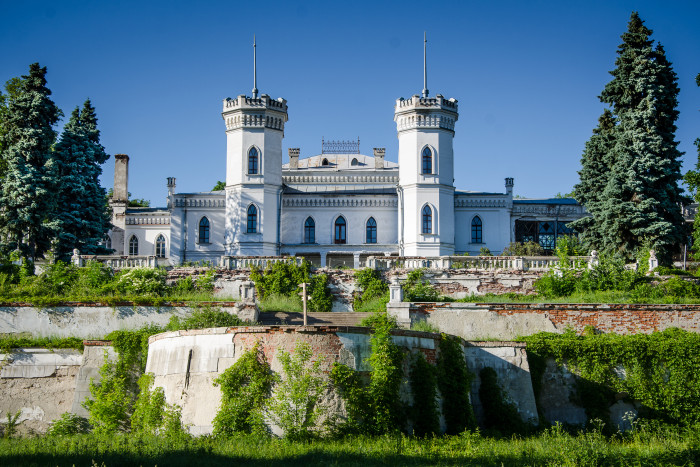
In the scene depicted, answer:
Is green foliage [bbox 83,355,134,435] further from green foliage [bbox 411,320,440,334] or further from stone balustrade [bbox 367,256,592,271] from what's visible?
stone balustrade [bbox 367,256,592,271]

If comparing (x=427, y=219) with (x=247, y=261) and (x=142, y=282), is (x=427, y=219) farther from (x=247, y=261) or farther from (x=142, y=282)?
(x=142, y=282)

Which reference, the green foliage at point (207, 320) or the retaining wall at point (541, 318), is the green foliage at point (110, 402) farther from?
the retaining wall at point (541, 318)

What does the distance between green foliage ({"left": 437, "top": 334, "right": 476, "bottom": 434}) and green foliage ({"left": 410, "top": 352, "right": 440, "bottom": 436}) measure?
2.45 feet

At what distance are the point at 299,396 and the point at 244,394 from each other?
4.20ft

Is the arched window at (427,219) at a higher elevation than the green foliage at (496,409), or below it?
higher

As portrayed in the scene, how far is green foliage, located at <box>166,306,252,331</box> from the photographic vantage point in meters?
23.6

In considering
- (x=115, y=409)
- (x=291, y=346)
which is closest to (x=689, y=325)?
(x=291, y=346)

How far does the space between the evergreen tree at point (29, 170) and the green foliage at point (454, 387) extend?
21.1 meters

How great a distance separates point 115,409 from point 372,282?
13204 millimetres

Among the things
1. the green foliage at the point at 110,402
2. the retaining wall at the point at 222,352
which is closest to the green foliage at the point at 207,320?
the green foliage at the point at 110,402

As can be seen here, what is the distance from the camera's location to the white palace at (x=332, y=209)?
43.5 meters

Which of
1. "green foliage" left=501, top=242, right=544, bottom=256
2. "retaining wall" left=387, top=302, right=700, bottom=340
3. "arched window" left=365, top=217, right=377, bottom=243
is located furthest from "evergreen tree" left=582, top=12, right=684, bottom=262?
"arched window" left=365, top=217, right=377, bottom=243

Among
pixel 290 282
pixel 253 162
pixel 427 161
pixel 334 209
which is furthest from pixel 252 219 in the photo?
pixel 290 282

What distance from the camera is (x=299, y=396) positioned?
56.9 feet
